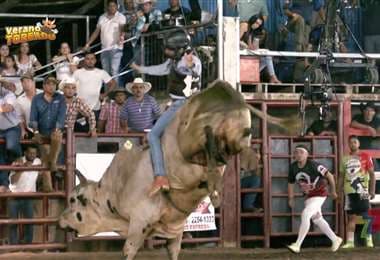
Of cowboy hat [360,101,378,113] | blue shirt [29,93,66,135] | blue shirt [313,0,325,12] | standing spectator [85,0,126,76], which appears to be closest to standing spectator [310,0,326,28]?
blue shirt [313,0,325,12]

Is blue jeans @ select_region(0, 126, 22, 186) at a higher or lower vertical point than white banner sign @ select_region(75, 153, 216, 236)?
higher

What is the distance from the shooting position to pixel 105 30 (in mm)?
17672

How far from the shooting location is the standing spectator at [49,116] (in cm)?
1509

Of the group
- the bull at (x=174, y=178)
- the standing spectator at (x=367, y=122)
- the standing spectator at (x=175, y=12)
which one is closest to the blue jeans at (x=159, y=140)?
the bull at (x=174, y=178)

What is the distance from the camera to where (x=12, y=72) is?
16766 mm

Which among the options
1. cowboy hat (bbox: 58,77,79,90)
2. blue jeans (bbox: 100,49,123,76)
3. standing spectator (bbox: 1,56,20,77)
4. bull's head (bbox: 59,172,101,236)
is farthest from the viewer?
blue jeans (bbox: 100,49,123,76)

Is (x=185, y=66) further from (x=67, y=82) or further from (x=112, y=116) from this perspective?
(x=67, y=82)

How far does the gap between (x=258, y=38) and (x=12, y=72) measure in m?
4.25

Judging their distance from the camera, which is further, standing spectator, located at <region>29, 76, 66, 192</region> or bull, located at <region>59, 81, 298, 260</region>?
standing spectator, located at <region>29, 76, 66, 192</region>

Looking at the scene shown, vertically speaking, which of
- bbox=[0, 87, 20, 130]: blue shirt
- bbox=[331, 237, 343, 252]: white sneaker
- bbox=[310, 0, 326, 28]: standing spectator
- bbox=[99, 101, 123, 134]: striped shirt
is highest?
bbox=[310, 0, 326, 28]: standing spectator

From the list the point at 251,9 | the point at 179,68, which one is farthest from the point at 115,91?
the point at 251,9

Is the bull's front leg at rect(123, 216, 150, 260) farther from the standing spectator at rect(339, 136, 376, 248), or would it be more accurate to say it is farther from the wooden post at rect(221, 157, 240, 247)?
the standing spectator at rect(339, 136, 376, 248)

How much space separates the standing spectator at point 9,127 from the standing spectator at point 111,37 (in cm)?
243

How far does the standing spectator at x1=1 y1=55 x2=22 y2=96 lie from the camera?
53.7ft
